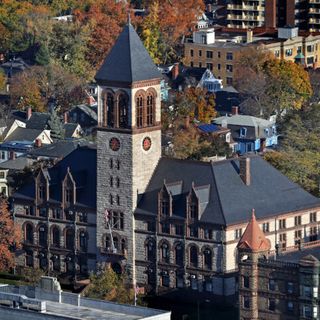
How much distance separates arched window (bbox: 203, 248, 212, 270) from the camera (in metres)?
151

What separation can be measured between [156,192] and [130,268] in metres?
5.39

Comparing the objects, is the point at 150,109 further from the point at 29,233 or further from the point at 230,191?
the point at 29,233

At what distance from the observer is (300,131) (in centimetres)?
19400

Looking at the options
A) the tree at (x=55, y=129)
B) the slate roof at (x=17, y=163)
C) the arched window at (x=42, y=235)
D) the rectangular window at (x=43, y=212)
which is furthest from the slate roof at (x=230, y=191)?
the tree at (x=55, y=129)

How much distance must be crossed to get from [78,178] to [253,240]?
67.8ft

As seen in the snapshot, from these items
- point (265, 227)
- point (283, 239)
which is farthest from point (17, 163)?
point (265, 227)

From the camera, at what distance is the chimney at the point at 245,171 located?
154 metres

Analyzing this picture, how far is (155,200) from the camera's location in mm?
154000

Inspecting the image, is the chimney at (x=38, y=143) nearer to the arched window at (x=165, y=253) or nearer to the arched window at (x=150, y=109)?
the arched window at (x=150, y=109)

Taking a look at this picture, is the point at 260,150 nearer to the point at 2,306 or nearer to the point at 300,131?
the point at 300,131

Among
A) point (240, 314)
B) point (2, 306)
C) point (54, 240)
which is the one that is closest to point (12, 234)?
point (54, 240)

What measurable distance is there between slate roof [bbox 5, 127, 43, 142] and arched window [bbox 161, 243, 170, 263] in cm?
4434

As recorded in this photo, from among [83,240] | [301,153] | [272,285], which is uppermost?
[301,153]

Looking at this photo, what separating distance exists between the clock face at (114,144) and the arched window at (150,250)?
257 inches
